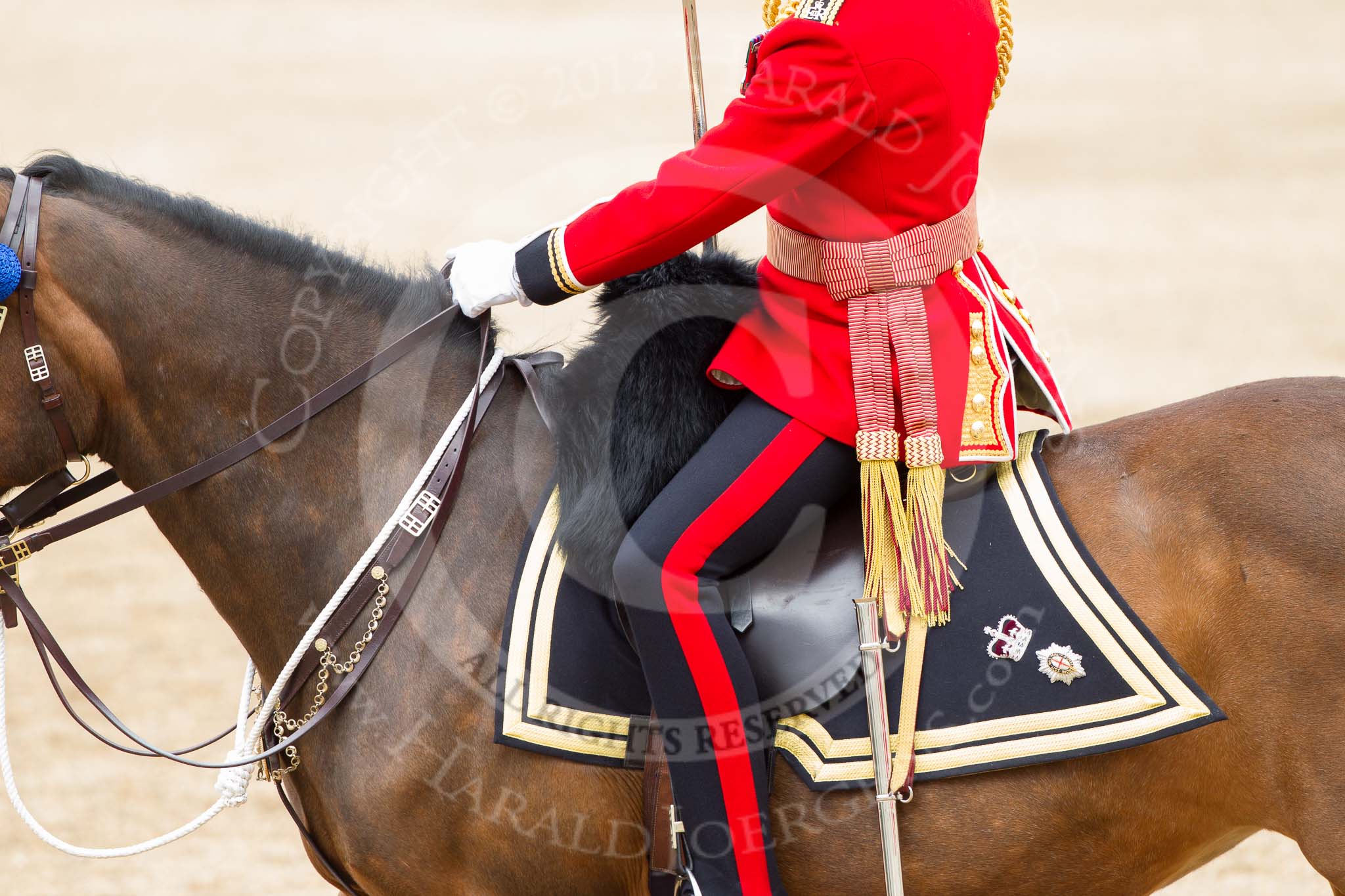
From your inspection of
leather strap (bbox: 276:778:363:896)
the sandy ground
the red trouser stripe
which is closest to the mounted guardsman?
the red trouser stripe

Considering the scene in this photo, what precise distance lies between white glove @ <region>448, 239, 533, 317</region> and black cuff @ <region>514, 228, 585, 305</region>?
0.07 ft

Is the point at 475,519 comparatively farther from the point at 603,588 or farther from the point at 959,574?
the point at 959,574

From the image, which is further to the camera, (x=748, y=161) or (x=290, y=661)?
(x=290, y=661)

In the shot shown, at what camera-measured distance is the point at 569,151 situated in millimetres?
11375

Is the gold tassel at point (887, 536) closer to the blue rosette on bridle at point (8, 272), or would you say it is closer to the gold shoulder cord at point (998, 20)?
the gold shoulder cord at point (998, 20)

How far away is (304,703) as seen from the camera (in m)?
2.16

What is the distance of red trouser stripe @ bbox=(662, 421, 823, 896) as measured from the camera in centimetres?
196

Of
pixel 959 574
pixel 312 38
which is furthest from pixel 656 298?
pixel 312 38

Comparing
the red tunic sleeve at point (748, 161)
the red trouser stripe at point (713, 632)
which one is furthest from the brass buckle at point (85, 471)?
the red trouser stripe at point (713, 632)

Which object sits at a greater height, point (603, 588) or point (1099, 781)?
point (603, 588)

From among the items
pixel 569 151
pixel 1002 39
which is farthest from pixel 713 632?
pixel 569 151

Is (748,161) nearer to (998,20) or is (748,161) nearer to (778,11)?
(778,11)

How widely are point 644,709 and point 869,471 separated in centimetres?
54

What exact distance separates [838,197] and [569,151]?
31.9 feet
